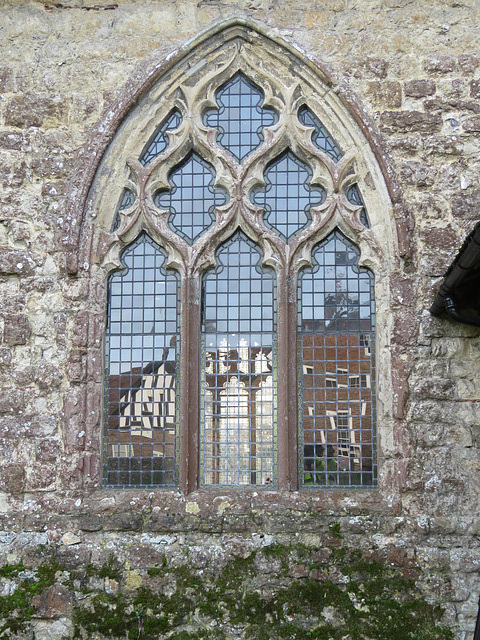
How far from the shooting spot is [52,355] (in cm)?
575

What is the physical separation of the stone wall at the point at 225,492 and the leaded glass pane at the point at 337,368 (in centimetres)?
22

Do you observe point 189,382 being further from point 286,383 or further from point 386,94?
point 386,94

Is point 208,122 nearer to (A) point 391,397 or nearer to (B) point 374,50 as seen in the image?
(B) point 374,50

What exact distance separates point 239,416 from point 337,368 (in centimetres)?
92

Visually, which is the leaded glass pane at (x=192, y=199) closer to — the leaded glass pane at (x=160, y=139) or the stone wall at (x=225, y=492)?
the leaded glass pane at (x=160, y=139)

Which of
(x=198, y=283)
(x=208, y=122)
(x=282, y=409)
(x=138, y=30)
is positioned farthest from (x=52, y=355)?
(x=138, y=30)

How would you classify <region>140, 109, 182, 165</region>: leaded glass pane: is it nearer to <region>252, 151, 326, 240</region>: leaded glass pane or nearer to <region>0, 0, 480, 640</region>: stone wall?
<region>0, 0, 480, 640</region>: stone wall

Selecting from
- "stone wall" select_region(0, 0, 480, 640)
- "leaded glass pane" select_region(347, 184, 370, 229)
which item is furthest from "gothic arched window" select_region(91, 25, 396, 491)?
"stone wall" select_region(0, 0, 480, 640)

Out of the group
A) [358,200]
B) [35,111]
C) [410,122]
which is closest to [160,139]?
[35,111]

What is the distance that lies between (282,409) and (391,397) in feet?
2.92

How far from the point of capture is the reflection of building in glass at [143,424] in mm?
5789

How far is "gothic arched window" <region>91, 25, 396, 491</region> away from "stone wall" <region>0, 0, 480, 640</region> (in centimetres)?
24

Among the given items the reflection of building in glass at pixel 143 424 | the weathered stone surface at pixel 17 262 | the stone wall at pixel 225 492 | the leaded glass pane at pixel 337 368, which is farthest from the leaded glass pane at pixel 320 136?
the weathered stone surface at pixel 17 262

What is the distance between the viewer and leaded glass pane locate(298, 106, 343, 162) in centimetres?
616
